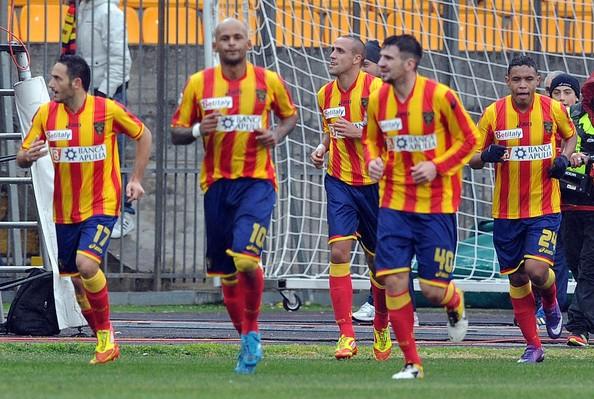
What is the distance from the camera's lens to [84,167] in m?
10.7

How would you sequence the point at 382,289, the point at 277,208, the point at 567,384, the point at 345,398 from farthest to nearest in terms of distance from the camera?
the point at 277,208, the point at 382,289, the point at 567,384, the point at 345,398

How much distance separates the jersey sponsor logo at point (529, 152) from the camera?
11281 mm

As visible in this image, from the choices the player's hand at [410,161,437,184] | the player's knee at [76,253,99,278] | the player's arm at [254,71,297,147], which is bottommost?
the player's knee at [76,253,99,278]

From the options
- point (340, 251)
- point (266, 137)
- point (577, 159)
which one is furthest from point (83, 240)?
point (577, 159)

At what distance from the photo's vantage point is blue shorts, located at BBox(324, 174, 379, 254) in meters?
11.6

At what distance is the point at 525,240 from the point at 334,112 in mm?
1754

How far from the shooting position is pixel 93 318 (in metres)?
10.9

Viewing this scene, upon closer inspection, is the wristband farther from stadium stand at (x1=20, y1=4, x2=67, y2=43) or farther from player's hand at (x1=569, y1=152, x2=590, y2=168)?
stadium stand at (x1=20, y1=4, x2=67, y2=43)

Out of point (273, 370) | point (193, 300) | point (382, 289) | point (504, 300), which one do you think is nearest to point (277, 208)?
point (193, 300)

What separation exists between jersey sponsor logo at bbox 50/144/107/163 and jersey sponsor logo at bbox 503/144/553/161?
9.40 feet

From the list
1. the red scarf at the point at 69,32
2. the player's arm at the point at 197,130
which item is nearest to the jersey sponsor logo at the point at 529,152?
the player's arm at the point at 197,130

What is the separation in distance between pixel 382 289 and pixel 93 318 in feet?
7.08

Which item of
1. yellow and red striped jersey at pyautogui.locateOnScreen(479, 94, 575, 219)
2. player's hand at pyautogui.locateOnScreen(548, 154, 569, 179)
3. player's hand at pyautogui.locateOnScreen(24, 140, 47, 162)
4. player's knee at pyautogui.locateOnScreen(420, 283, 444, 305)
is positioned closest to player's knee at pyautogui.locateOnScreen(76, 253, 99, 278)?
player's hand at pyautogui.locateOnScreen(24, 140, 47, 162)

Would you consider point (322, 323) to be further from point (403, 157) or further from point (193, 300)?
point (403, 157)
